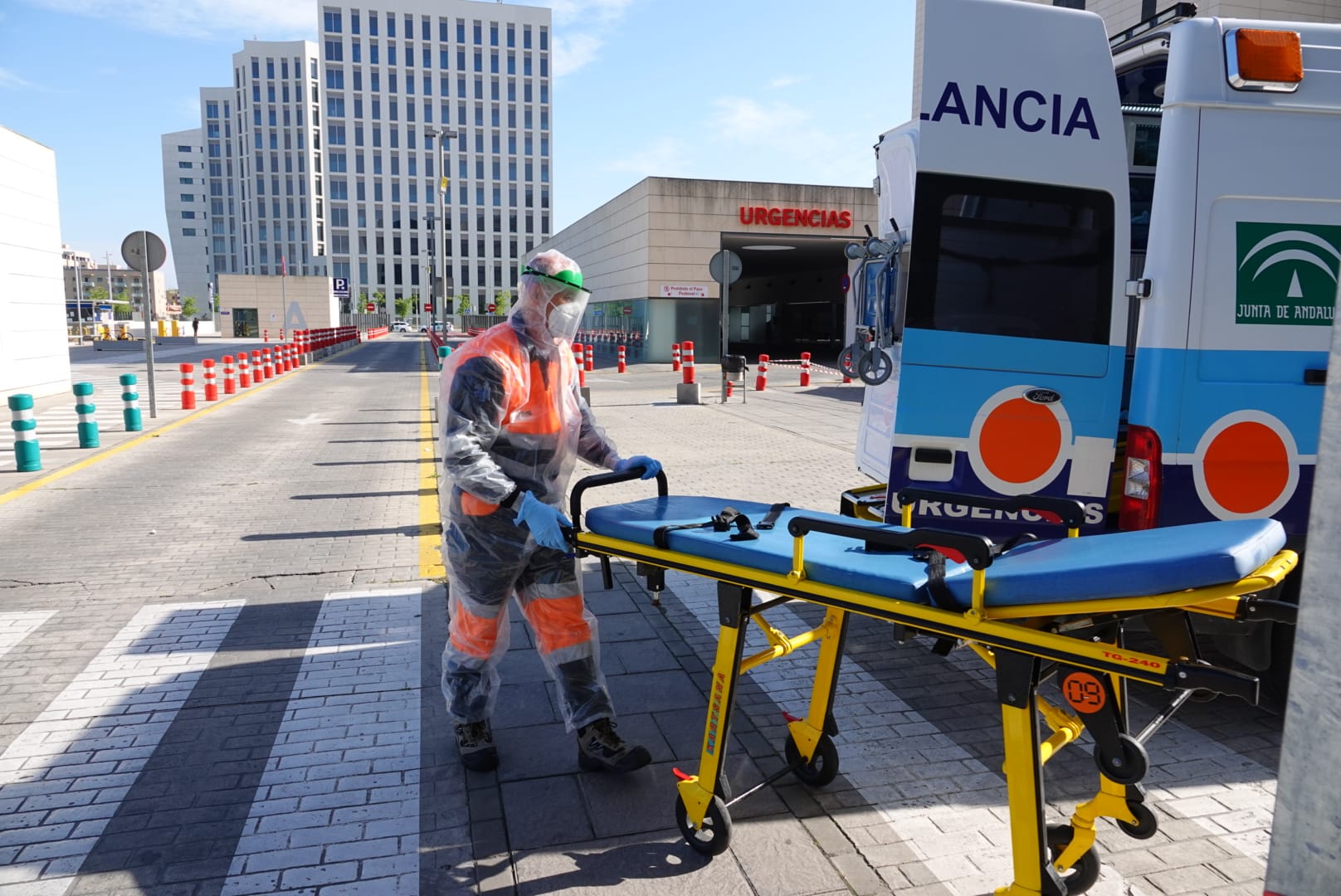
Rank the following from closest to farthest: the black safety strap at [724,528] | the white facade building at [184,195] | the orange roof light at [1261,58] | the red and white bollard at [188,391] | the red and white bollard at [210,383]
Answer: the black safety strap at [724,528]
the orange roof light at [1261,58]
the red and white bollard at [188,391]
the red and white bollard at [210,383]
the white facade building at [184,195]

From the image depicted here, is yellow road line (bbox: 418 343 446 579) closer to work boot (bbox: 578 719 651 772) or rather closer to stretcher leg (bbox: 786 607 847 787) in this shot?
work boot (bbox: 578 719 651 772)

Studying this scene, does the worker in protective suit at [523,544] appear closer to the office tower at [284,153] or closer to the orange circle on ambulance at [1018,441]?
the orange circle on ambulance at [1018,441]

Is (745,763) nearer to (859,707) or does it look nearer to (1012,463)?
(859,707)

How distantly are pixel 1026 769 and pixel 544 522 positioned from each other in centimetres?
174

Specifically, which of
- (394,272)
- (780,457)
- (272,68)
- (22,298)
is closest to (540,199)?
(394,272)

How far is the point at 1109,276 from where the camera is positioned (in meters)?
4.34

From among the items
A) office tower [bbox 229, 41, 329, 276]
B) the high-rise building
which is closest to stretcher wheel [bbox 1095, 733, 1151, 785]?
the high-rise building

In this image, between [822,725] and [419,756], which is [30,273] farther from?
[822,725]

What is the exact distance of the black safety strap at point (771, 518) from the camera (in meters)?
3.24

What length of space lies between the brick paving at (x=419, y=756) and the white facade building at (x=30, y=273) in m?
14.2

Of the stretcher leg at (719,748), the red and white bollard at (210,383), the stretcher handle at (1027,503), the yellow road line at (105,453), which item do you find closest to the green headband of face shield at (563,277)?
the stretcher leg at (719,748)

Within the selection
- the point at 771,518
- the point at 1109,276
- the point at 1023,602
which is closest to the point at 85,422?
the point at 771,518

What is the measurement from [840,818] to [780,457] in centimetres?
854

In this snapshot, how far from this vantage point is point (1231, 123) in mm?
3947
